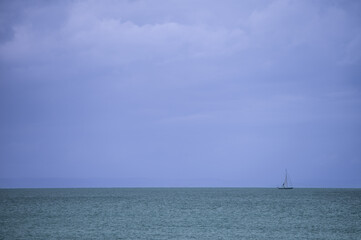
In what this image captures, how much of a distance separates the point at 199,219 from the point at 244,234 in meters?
17.0

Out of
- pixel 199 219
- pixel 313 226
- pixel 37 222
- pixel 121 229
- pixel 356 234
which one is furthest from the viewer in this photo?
pixel 199 219

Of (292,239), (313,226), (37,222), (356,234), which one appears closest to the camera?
(292,239)

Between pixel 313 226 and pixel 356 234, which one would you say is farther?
pixel 313 226

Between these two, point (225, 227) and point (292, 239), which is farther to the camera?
point (225, 227)

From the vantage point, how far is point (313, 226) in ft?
179

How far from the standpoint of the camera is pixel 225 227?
52.6 metres

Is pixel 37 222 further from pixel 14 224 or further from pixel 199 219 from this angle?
pixel 199 219

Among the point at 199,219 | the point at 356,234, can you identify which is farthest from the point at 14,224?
the point at 356,234

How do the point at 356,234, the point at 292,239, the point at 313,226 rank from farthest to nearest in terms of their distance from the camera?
the point at 313,226 < the point at 356,234 < the point at 292,239

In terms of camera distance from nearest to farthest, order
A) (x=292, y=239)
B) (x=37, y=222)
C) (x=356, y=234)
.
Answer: (x=292, y=239), (x=356, y=234), (x=37, y=222)

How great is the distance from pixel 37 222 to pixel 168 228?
69.5ft

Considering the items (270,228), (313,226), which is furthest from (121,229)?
(313,226)

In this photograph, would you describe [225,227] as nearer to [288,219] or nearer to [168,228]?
[168,228]

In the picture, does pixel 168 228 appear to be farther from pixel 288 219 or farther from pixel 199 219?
pixel 288 219
